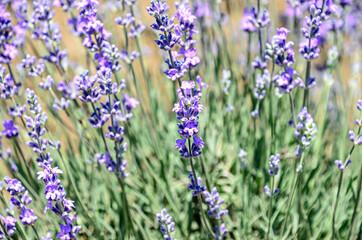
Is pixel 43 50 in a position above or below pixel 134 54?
above

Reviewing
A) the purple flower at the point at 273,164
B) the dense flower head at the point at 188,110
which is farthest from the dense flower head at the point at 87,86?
the purple flower at the point at 273,164

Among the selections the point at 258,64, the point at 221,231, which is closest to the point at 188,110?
the point at 221,231

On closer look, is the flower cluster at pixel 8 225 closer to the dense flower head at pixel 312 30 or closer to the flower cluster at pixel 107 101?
the flower cluster at pixel 107 101

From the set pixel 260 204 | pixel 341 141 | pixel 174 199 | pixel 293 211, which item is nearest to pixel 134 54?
pixel 174 199

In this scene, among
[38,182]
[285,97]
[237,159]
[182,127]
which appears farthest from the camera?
[285,97]

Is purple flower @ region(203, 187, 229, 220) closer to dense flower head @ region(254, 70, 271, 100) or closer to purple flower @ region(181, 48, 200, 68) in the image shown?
purple flower @ region(181, 48, 200, 68)

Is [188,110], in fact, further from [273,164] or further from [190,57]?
[273,164]

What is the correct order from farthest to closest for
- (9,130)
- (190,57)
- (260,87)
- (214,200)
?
(260,87) < (9,130) < (214,200) < (190,57)

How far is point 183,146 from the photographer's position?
208cm

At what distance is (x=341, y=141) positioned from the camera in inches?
138

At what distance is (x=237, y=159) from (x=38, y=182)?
5.53 feet

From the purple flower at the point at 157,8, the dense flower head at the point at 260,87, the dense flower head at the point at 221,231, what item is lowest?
the dense flower head at the point at 221,231

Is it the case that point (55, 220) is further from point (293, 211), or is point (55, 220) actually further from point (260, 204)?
point (293, 211)

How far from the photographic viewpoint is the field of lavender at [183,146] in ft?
7.46
